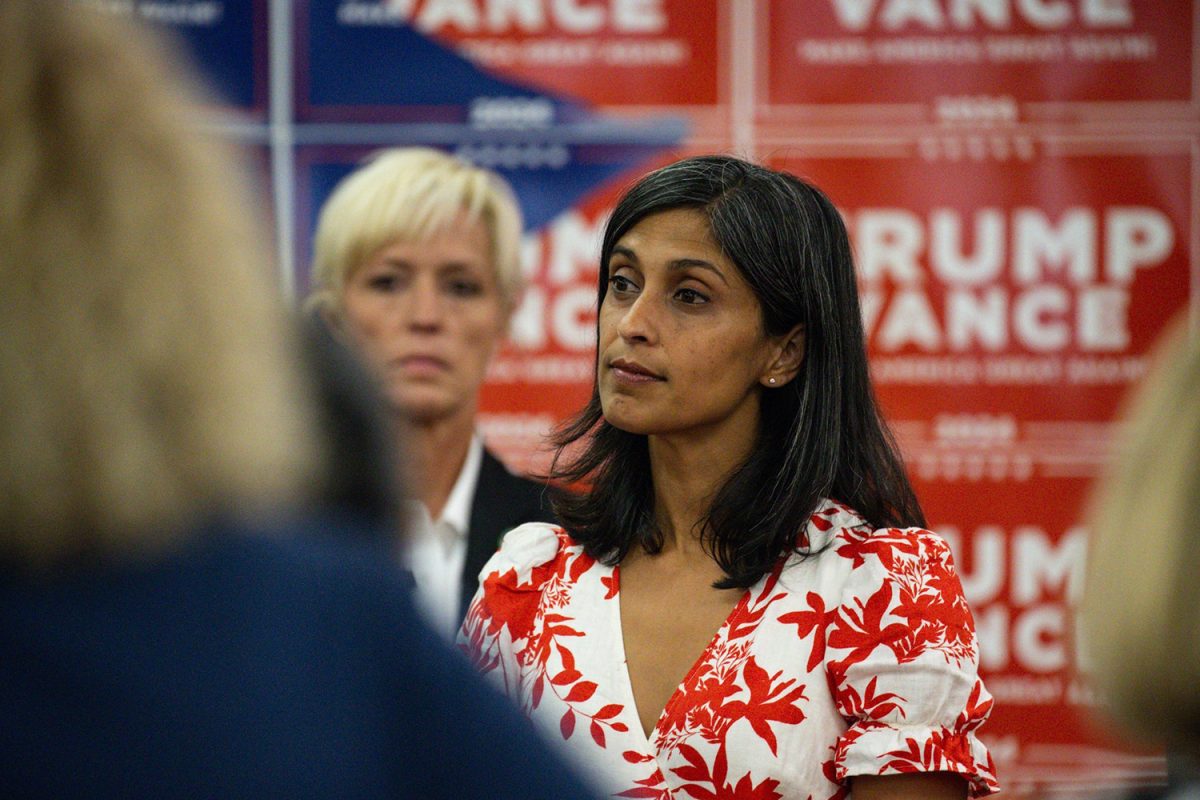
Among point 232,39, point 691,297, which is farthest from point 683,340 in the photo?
point 232,39

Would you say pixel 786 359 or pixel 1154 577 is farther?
pixel 786 359

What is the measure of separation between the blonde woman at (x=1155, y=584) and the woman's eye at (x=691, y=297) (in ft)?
2.92

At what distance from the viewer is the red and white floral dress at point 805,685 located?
1.57m

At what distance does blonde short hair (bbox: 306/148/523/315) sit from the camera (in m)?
3.10

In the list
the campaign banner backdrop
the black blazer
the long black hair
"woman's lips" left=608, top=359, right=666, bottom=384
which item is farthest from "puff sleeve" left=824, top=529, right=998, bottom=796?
the campaign banner backdrop

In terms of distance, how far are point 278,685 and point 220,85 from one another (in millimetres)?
2870

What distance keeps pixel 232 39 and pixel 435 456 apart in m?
1.13

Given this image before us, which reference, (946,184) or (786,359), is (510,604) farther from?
(946,184)

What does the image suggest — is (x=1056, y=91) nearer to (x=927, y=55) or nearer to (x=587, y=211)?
(x=927, y=55)

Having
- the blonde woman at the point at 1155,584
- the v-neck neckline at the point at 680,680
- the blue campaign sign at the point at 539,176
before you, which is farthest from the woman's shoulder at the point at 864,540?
the blue campaign sign at the point at 539,176

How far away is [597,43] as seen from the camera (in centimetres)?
331

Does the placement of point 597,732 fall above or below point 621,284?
below

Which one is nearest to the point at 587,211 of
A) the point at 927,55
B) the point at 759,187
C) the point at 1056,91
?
the point at 927,55

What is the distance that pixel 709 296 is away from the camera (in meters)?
1.79
